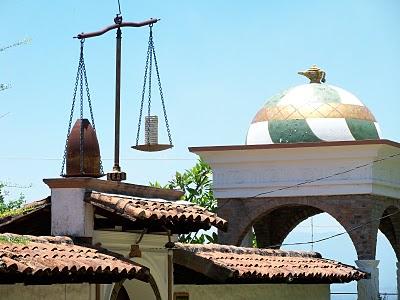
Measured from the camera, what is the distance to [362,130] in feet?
81.8

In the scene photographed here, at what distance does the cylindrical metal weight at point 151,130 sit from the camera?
1647cm

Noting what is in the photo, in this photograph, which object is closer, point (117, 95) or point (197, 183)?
point (117, 95)

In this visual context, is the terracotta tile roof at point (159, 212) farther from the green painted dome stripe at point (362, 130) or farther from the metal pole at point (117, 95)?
the green painted dome stripe at point (362, 130)

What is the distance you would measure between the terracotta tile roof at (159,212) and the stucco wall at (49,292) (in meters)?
1.00

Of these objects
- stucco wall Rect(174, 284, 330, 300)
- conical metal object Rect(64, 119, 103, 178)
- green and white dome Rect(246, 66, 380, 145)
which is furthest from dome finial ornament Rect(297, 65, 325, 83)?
conical metal object Rect(64, 119, 103, 178)

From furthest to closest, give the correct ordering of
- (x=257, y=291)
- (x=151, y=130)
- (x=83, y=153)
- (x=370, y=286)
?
(x=370, y=286) < (x=257, y=291) < (x=151, y=130) < (x=83, y=153)

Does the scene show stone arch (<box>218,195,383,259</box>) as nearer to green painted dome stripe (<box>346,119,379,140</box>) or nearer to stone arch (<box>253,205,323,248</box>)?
green painted dome stripe (<box>346,119,379,140</box>)

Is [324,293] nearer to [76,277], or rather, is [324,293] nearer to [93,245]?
[93,245]

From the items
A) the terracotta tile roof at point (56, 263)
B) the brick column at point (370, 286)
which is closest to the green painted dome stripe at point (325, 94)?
the brick column at point (370, 286)

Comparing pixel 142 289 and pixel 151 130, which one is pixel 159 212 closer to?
pixel 142 289

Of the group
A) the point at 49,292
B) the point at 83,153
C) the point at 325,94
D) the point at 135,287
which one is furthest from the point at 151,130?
the point at 325,94

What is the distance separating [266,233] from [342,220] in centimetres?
473

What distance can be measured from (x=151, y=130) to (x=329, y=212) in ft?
29.9

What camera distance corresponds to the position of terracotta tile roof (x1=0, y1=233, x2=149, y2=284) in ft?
36.9
